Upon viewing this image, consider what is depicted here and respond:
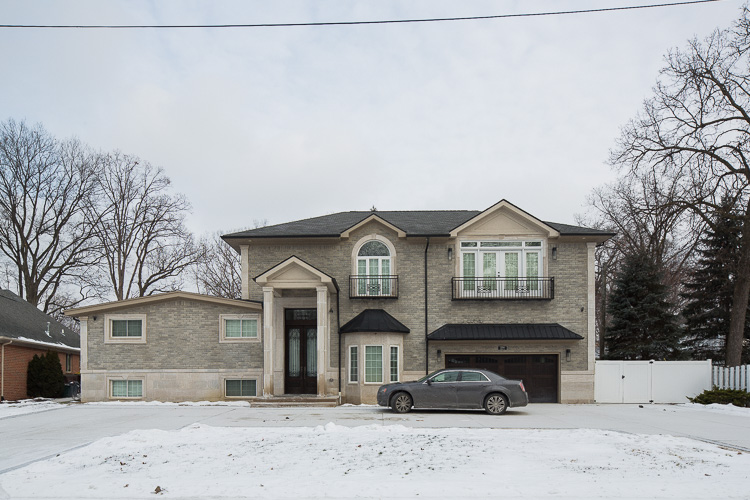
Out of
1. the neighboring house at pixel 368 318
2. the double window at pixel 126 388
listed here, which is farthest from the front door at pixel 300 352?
the double window at pixel 126 388

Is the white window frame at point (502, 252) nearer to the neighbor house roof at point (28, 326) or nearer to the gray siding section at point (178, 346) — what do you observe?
the gray siding section at point (178, 346)

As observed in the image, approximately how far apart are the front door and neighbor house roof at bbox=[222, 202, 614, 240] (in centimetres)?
294

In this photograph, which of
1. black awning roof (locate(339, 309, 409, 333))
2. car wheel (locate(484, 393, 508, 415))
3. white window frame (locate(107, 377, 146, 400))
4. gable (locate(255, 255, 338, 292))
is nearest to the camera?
car wheel (locate(484, 393, 508, 415))

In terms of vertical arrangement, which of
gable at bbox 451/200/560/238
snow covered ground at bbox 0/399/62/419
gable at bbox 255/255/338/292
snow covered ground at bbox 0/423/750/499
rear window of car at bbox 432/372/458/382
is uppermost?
gable at bbox 451/200/560/238

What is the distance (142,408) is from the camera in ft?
67.3

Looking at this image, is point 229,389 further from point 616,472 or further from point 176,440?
point 616,472

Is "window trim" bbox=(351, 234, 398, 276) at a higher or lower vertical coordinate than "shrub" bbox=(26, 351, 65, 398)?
higher

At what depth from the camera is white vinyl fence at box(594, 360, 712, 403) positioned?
23500 millimetres

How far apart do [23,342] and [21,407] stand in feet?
16.5

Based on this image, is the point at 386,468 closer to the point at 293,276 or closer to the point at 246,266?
the point at 293,276

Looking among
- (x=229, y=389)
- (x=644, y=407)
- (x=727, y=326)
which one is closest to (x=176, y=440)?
(x=229, y=389)

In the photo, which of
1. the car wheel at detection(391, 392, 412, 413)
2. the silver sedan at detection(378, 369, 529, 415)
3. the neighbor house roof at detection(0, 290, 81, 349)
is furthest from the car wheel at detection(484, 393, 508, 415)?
the neighbor house roof at detection(0, 290, 81, 349)

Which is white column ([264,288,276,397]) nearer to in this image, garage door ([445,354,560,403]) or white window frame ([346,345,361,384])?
white window frame ([346,345,361,384])

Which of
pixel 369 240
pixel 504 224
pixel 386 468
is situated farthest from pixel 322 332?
pixel 386 468
